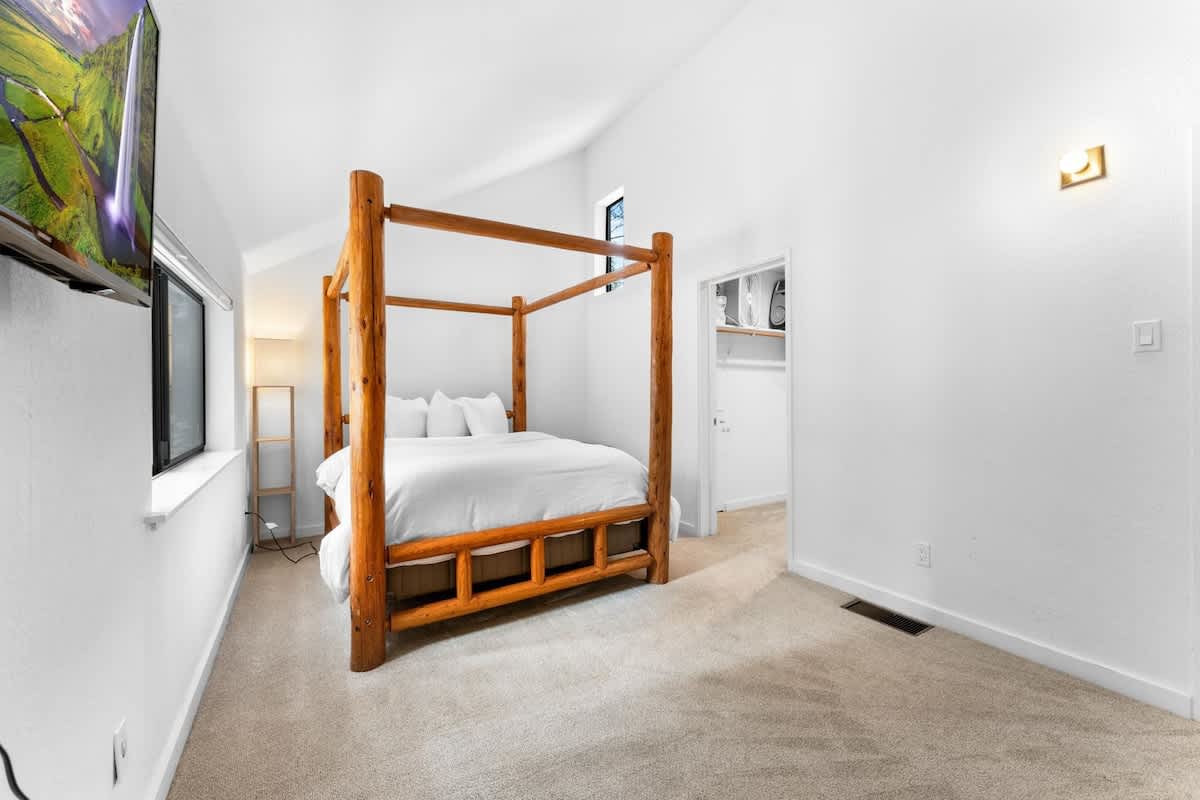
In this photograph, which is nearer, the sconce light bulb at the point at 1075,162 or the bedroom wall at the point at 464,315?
the sconce light bulb at the point at 1075,162

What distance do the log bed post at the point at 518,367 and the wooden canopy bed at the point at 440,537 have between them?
1094 mm

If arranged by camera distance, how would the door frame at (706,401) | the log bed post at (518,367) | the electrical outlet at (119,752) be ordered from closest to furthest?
the electrical outlet at (119,752) → the door frame at (706,401) → the log bed post at (518,367)

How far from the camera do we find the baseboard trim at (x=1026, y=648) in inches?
71.1

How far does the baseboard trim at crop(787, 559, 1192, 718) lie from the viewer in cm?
180

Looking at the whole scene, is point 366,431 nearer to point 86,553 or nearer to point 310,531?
point 86,553

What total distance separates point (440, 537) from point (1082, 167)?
290cm

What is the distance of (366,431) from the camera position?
207 cm

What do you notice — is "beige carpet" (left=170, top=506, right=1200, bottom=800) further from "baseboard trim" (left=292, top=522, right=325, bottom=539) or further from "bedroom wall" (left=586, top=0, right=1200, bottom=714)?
"baseboard trim" (left=292, top=522, right=325, bottom=539)

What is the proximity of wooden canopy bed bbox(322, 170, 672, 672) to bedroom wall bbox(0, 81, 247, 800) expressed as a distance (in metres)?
0.56

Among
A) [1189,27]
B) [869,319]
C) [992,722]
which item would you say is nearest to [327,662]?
[992,722]

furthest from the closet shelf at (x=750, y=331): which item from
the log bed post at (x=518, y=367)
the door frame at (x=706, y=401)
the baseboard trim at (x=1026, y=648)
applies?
the baseboard trim at (x=1026, y=648)

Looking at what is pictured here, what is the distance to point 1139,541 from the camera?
6.14ft

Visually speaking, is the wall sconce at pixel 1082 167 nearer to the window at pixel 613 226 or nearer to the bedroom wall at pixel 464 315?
the window at pixel 613 226

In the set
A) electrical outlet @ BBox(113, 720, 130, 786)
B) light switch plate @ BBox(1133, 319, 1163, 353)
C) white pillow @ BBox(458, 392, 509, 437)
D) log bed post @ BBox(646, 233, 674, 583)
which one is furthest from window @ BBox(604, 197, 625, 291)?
electrical outlet @ BBox(113, 720, 130, 786)
